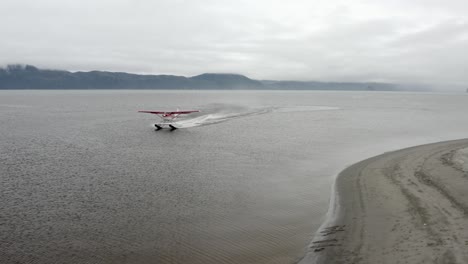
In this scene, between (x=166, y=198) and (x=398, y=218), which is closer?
(x=398, y=218)

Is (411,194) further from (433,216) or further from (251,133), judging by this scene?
(251,133)

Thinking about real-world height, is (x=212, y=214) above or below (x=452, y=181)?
below

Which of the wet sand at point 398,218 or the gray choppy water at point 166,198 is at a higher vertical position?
the wet sand at point 398,218

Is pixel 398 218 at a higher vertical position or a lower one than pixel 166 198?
higher

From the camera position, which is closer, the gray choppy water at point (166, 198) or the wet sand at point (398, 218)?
the wet sand at point (398, 218)

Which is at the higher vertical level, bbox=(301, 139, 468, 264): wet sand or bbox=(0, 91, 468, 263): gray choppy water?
bbox=(301, 139, 468, 264): wet sand

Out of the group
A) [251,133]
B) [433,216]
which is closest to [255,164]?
[433,216]

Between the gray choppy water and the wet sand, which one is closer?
the wet sand

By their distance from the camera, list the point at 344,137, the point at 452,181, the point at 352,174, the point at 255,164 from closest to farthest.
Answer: the point at 452,181, the point at 352,174, the point at 255,164, the point at 344,137
